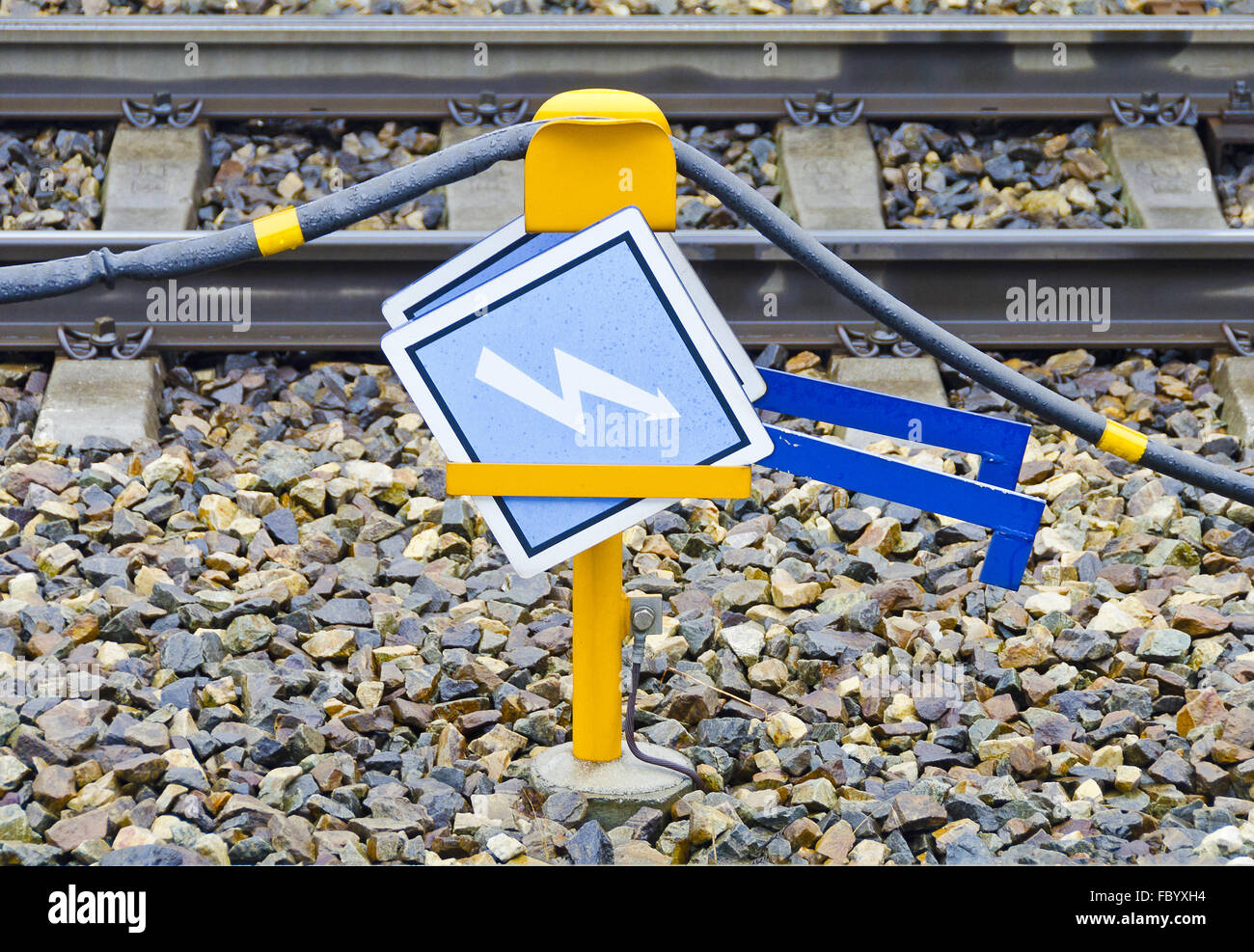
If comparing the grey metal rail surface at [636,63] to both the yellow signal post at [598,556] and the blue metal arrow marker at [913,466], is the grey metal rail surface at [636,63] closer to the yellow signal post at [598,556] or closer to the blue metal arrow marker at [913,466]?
the blue metal arrow marker at [913,466]

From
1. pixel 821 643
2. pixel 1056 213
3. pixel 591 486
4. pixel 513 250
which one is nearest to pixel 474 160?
pixel 513 250

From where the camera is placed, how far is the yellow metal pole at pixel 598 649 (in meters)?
2.29

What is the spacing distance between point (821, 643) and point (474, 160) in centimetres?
139

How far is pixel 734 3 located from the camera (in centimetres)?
566

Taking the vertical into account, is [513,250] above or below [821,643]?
above

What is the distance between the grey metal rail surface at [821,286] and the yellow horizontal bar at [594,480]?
229 centimetres

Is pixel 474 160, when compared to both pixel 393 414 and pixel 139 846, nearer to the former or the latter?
pixel 139 846

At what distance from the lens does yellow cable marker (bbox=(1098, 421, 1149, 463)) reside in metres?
2.42

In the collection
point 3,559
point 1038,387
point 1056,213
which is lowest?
point 3,559
